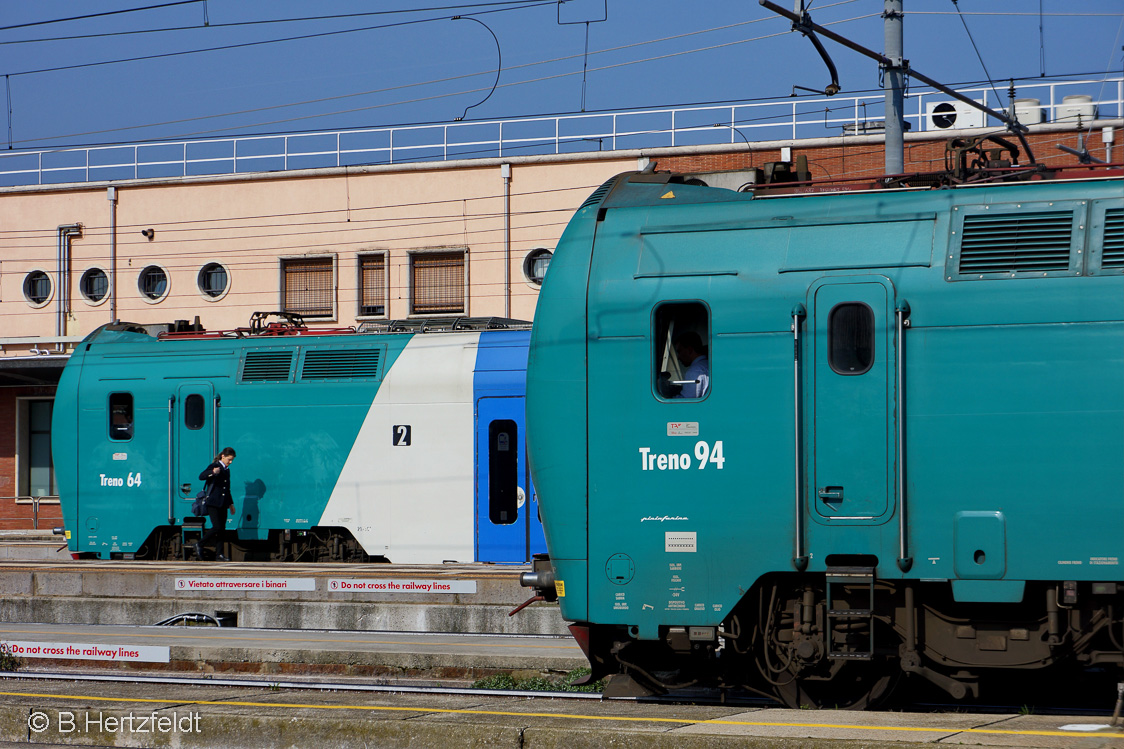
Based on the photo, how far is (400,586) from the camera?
13406 millimetres

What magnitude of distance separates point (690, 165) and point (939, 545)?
67.4ft

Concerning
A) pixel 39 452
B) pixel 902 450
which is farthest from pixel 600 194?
pixel 39 452

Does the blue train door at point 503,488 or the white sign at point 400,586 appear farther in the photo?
the blue train door at point 503,488

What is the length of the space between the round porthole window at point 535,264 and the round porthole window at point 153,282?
9952 mm

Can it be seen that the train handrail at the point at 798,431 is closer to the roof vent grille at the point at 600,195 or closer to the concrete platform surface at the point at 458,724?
the concrete platform surface at the point at 458,724

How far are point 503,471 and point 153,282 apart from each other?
18825 mm

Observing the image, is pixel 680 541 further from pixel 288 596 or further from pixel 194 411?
pixel 194 411

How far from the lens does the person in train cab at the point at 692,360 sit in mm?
7867

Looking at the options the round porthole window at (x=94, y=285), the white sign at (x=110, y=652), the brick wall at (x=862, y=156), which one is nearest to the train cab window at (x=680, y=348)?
the white sign at (x=110, y=652)

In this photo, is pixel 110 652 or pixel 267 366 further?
pixel 267 366

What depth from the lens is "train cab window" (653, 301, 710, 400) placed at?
7.88m

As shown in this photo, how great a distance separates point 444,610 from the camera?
41.5 feet

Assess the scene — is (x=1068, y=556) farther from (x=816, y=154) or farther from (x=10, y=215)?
(x=10, y=215)

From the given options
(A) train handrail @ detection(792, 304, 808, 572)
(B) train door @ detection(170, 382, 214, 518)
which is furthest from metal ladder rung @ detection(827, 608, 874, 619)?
(B) train door @ detection(170, 382, 214, 518)
